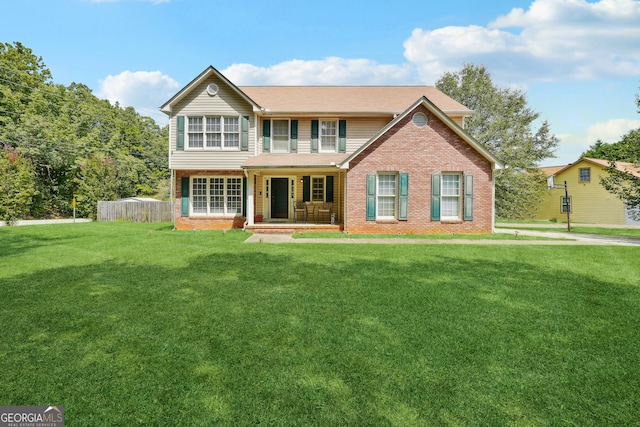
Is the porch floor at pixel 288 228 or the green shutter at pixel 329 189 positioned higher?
the green shutter at pixel 329 189

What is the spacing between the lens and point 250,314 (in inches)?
193

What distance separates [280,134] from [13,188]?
21.1 meters

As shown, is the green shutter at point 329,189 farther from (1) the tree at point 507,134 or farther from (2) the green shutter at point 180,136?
(1) the tree at point 507,134

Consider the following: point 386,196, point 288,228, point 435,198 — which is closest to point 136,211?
point 288,228

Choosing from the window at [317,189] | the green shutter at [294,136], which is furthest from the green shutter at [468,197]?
the green shutter at [294,136]

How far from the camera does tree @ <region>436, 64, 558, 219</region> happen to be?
28.5 m

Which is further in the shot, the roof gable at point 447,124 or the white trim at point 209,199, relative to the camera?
the white trim at point 209,199

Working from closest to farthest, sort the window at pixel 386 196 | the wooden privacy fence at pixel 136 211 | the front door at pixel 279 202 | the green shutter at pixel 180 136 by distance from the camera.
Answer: the window at pixel 386 196 < the green shutter at pixel 180 136 < the front door at pixel 279 202 < the wooden privacy fence at pixel 136 211

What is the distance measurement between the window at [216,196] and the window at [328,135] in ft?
15.3

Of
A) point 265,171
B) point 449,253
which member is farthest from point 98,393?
point 265,171

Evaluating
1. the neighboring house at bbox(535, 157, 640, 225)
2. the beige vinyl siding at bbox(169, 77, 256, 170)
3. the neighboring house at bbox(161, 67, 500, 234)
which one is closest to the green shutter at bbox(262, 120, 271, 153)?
the neighboring house at bbox(161, 67, 500, 234)

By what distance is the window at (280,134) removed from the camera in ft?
58.2

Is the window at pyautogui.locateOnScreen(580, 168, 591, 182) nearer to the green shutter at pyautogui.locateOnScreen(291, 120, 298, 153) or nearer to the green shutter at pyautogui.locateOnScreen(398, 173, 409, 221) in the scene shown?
the green shutter at pyautogui.locateOnScreen(398, 173, 409, 221)

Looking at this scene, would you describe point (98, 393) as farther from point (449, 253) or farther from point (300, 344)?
point (449, 253)
